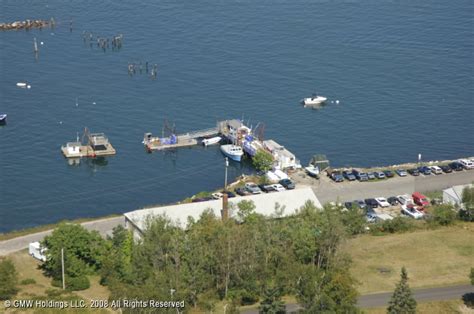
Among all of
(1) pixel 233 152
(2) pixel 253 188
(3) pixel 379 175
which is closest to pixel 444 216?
(3) pixel 379 175

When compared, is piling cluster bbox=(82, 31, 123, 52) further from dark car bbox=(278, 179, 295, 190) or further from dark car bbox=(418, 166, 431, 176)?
dark car bbox=(418, 166, 431, 176)

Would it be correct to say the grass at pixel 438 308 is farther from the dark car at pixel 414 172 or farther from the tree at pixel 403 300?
the dark car at pixel 414 172

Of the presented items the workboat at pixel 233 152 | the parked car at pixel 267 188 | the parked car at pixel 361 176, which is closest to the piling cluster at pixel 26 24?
the workboat at pixel 233 152

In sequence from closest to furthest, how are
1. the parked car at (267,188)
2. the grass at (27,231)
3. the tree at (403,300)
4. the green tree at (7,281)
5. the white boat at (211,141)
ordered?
1. the tree at (403,300)
2. the green tree at (7,281)
3. the grass at (27,231)
4. the parked car at (267,188)
5. the white boat at (211,141)

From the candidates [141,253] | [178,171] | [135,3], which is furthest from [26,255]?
[135,3]

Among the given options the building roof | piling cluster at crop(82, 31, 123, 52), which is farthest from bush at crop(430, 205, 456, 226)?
piling cluster at crop(82, 31, 123, 52)
